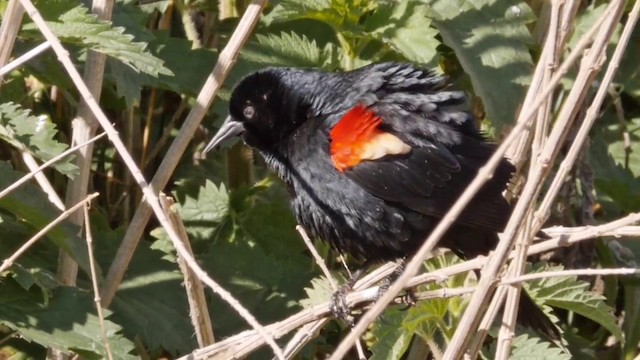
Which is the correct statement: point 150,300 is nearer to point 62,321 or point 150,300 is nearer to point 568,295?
point 62,321

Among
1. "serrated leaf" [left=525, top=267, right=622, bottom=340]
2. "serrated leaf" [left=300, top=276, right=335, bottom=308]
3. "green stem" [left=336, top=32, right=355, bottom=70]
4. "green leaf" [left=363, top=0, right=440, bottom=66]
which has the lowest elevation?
"serrated leaf" [left=300, top=276, right=335, bottom=308]

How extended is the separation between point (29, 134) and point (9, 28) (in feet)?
0.89

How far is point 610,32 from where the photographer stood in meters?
2.37

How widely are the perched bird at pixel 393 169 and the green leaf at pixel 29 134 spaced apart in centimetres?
72

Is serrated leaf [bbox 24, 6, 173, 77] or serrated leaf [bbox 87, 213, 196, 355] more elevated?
serrated leaf [bbox 24, 6, 173, 77]

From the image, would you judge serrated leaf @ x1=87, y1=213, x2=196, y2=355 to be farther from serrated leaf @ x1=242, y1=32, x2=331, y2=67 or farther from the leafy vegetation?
serrated leaf @ x1=242, y1=32, x2=331, y2=67

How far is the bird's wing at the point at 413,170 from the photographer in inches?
121

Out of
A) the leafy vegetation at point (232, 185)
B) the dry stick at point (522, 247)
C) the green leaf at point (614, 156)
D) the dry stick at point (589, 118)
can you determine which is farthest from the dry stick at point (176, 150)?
the green leaf at point (614, 156)

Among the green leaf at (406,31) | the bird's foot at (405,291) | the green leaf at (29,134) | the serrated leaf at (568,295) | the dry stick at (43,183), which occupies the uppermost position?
the green leaf at (406,31)

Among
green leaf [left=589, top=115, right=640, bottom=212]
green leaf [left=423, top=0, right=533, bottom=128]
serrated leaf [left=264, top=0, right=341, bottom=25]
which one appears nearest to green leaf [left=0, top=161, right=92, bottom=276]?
serrated leaf [left=264, top=0, right=341, bottom=25]

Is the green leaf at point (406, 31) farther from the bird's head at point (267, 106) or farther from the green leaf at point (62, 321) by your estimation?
the green leaf at point (62, 321)

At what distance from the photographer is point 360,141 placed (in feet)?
9.98

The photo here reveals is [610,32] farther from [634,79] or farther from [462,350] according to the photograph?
[634,79]

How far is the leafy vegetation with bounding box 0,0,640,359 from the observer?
2869mm
